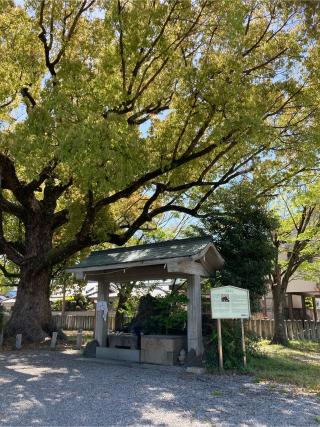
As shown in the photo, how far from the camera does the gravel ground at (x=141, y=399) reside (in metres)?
5.14

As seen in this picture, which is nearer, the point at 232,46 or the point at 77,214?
the point at 232,46

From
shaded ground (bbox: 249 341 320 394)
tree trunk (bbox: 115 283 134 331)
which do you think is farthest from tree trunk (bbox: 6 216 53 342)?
shaded ground (bbox: 249 341 320 394)

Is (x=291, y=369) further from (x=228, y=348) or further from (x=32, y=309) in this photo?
(x=32, y=309)

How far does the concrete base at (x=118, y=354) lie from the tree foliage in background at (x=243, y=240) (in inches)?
113

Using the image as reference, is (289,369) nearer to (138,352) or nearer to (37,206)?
(138,352)

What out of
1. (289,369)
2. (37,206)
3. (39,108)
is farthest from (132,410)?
(37,206)

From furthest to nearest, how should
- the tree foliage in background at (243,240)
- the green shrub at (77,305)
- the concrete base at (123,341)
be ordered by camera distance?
the green shrub at (77,305), the tree foliage in background at (243,240), the concrete base at (123,341)

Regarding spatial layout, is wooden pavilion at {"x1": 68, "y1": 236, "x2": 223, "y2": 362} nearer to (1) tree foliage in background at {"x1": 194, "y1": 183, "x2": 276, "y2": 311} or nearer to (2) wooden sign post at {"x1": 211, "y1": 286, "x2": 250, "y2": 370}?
(1) tree foliage in background at {"x1": 194, "y1": 183, "x2": 276, "y2": 311}

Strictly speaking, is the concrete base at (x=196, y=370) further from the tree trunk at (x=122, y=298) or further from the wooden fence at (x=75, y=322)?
the wooden fence at (x=75, y=322)

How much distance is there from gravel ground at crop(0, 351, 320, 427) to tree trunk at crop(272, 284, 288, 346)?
803 centimetres

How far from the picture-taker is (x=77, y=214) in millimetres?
13828

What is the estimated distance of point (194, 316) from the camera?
9.49 meters

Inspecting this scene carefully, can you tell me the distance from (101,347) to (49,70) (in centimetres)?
890

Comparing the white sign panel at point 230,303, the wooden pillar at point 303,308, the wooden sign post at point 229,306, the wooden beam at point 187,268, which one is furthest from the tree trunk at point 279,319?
the wooden pillar at point 303,308
